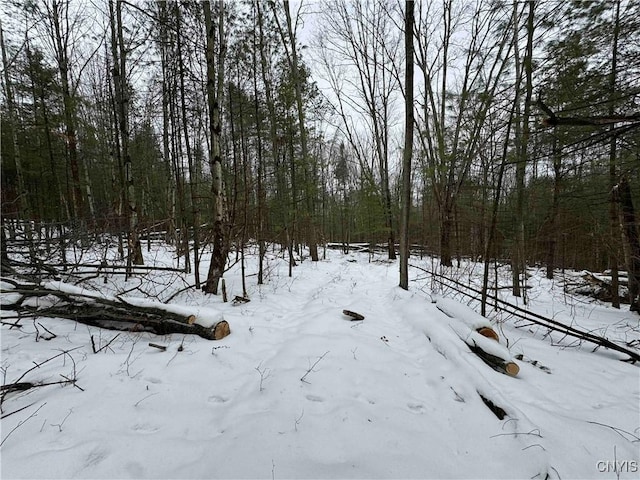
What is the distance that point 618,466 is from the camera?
1603 mm

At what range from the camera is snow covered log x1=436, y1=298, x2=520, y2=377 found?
8.62 ft

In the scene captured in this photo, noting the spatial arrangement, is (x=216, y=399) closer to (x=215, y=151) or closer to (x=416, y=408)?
(x=416, y=408)

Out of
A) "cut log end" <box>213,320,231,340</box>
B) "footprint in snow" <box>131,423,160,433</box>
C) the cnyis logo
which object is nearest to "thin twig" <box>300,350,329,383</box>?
"footprint in snow" <box>131,423,160,433</box>

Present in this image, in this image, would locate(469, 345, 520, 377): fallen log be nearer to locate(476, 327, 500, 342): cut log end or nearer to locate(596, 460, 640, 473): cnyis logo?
locate(476, 327, 500, 342): cut log end

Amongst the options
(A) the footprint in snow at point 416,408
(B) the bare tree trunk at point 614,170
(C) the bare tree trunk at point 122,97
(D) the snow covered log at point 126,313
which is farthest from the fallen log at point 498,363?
(C) the bare tree trunk at point 122,97

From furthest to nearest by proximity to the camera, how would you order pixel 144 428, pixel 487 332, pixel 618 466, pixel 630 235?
pixel 630 235 → pixel 487 332 → pixel 144 428 → pixel 618 466

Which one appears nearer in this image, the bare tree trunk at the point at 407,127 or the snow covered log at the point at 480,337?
the snow covered log at the point at 480,337

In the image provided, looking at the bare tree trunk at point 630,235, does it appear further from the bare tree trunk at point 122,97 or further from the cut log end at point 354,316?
the bare tree trunk at point 122,97

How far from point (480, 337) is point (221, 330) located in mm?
3214

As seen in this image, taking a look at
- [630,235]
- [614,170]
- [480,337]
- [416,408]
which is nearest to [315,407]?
[416,408]

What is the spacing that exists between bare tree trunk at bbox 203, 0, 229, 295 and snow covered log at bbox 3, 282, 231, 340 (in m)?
2.14

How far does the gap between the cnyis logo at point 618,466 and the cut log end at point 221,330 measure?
139 inches

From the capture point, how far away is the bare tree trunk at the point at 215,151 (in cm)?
513

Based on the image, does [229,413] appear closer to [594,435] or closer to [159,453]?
[159,453]
